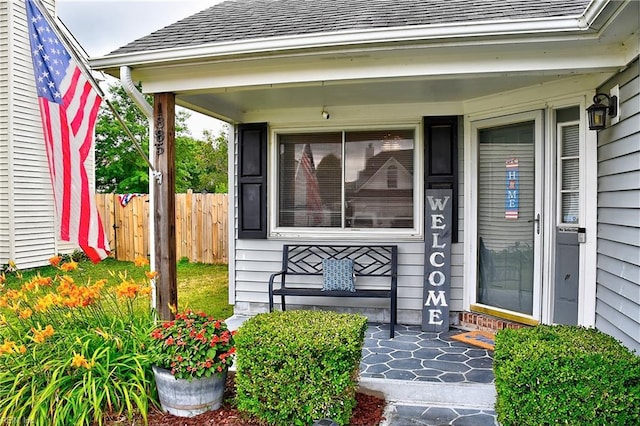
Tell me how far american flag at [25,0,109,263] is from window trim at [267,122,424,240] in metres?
2.25

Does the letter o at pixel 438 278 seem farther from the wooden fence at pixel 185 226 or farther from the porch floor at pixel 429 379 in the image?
the wooden fence at pixel 185 226

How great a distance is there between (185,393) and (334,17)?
118 inches

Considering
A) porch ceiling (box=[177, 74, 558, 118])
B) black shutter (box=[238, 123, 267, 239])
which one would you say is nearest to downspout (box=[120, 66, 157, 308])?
porch ceiling (box=[177, 74, 558, 118])

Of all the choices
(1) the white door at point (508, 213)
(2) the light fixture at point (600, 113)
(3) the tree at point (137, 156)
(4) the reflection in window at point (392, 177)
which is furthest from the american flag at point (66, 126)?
(3) the tree at point (137, 156)

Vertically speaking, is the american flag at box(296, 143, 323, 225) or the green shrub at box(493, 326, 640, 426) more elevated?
the american flag at box(296, 143, 323, 225)

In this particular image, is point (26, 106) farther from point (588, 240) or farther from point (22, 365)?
point (588, 240)

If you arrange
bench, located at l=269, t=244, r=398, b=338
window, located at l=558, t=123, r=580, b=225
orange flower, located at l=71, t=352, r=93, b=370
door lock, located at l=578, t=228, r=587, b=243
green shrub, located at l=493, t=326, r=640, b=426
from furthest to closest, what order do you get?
bench, located at l=269, t=244, r=398, b=338
window, located at l=558, t=123, r=580, b=225
door lock, located at l=578, t=228, r=587, b=243
orange flower, located at l=71, t=352, r=93, b=370
green shrub, located at l=493, t=326, r=640, b=426

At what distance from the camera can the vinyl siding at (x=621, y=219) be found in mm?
2738

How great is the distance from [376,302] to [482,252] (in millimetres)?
1233

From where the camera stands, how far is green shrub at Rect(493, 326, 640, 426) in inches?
85.4

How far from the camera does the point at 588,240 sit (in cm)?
352

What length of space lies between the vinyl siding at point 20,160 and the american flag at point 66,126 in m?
6.66

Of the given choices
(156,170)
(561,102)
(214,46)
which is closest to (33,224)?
(156,170)

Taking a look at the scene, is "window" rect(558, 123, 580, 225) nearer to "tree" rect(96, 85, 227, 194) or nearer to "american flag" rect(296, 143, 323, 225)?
"american flag" rect(296, 143, 323, 225)
